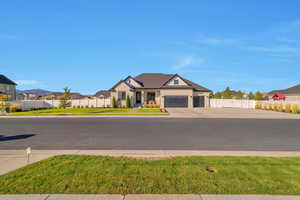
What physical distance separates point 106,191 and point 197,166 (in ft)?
8.27

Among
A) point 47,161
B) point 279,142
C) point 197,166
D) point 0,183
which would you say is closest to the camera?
point 0,183

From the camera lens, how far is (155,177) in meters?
3.60

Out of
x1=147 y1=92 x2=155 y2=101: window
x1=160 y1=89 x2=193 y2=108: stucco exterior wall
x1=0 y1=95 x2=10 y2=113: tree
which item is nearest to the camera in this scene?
x1=0 y1=95 x2=10 y2=113: tree

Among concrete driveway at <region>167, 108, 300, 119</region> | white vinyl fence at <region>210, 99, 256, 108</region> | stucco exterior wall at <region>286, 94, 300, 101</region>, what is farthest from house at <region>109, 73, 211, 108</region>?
stucco exterior wall at <region>286, 94, 300, 101</region>

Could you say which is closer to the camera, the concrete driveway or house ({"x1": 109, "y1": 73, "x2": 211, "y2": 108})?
the concrete driveway

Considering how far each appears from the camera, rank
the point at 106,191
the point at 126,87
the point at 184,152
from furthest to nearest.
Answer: the point at 126,87
the point at 184,152
the point at 106,191

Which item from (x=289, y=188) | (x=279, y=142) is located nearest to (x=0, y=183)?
(x=289, y=188)

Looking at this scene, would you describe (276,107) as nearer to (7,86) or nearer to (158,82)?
(158,82)

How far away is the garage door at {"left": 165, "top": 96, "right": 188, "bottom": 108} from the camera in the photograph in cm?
2880

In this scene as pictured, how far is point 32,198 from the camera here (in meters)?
2.80

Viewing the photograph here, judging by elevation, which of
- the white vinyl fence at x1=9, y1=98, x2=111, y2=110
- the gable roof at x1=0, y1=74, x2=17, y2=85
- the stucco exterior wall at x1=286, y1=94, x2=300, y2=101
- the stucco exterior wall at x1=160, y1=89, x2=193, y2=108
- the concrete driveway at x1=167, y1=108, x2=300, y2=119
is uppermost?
the gable roof at x1=0, y1=74, x2=17, y2=85

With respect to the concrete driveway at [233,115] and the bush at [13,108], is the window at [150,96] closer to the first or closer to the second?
the concrete driveway at [233,115]

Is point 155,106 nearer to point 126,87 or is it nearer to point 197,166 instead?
point 126,87

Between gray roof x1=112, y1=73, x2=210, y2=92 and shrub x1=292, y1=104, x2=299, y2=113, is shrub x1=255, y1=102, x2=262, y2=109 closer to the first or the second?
shrub x1=292, y1=104, x2=299, y2=113
